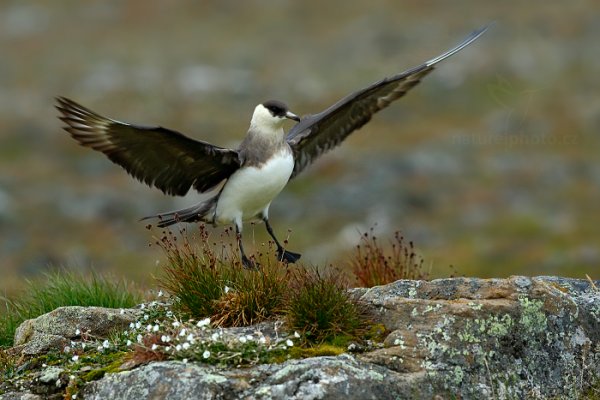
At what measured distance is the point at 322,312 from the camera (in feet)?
24.0

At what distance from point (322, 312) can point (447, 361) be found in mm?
907

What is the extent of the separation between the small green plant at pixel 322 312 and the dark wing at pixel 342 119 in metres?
3.57

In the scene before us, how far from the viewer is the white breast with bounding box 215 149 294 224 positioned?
10156mm

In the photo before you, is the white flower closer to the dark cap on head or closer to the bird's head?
the bird's head

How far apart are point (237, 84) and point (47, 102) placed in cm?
663

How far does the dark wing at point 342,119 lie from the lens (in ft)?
35.5

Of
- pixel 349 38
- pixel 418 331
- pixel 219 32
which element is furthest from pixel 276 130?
pixel 219 32

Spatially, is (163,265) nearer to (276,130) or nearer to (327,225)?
(276,130)

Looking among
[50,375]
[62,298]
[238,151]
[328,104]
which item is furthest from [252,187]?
[328,104]

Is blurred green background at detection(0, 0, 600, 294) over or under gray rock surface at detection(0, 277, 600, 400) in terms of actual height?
over

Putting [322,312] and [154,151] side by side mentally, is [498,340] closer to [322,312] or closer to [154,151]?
[322,312]

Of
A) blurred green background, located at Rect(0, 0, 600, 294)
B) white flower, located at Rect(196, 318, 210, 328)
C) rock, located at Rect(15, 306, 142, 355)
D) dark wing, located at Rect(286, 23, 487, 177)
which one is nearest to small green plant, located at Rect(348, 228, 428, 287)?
dark wing, located at Rect(286, 23, 487, 177)

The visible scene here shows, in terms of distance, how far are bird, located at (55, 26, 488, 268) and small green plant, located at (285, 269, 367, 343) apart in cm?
181

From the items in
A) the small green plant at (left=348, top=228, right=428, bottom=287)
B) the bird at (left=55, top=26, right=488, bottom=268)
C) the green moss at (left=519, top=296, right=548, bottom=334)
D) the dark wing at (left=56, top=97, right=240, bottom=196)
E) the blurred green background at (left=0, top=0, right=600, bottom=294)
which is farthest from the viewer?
the blurred green background at (left=0, top=0, right=600, bottom=294)
